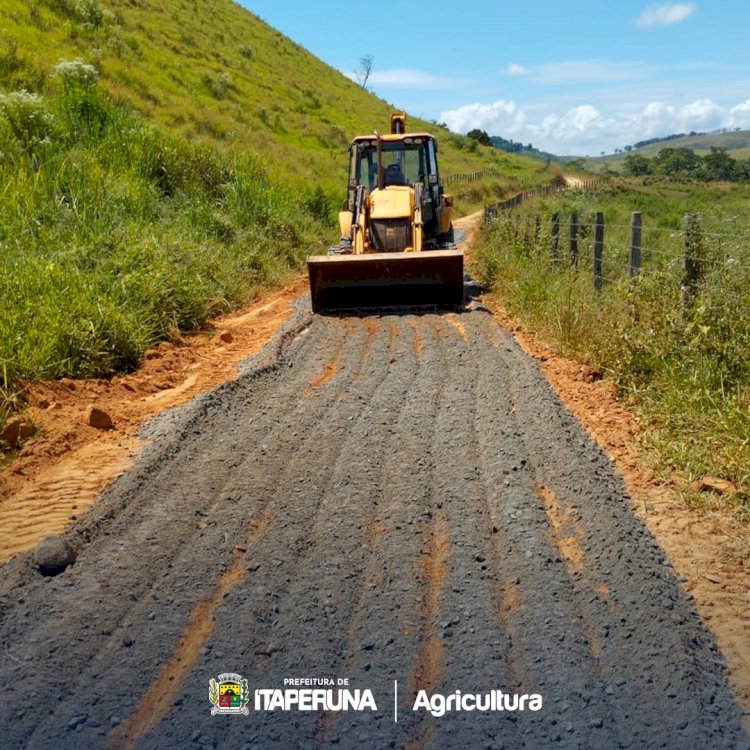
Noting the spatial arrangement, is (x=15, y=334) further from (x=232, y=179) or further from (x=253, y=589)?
(x=232, y=179)

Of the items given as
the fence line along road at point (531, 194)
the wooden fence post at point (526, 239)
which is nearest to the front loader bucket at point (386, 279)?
the wooden fence post at point (526, 239)

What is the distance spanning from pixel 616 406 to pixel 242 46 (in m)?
41.8

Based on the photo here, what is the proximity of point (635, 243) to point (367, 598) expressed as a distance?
6.05m

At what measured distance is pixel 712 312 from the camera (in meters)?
5.85

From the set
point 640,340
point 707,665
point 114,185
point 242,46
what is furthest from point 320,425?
point 242,46

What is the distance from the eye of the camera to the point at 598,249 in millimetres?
9891

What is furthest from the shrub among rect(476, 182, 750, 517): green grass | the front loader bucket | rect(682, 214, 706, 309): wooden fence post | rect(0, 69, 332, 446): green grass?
rect(682, 214, 706, 309): wooden fence post

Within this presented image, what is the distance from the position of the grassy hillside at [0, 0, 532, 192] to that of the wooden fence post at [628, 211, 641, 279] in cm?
1331

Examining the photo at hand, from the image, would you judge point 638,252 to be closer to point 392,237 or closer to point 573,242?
point 573,242

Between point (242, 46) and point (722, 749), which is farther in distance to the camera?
point (242, 46)

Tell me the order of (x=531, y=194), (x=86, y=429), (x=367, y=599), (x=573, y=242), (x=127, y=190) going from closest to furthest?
(x=367, y=599) → (x=86, y=429) → (x=573, y=242) → (x=127, y=190) → (x=531, y=194)

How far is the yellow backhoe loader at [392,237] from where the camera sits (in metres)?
→ 10.5

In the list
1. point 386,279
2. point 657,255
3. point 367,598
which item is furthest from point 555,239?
point 367,598

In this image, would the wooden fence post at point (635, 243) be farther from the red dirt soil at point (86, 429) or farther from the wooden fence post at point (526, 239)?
the wooden fence post at point (526, 239)
